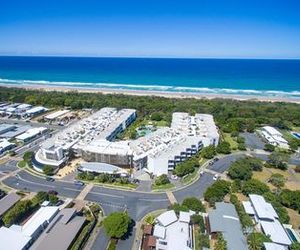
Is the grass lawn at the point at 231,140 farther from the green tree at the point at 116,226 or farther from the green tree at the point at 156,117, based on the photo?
the green tree at the point at 116,226

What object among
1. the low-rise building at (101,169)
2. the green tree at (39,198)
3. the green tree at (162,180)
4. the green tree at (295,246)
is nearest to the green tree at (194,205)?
the green tree at (162,180)

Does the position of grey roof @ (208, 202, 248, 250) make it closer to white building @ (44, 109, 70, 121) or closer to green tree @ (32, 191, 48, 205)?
green tree @ (32, 191, 48, 205)

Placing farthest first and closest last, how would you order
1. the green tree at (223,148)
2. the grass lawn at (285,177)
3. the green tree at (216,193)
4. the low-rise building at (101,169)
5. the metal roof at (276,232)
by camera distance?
1. the green tree at (223,148)
2. the low-rise building at (101,169)
3. the grass lawn at (285,177)
4. the green tree at (216,193)
5. the metal roof at (276,232)

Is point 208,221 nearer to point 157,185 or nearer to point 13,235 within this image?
point 157,185

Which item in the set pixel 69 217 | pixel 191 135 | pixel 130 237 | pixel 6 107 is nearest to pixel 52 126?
pixel 6 107

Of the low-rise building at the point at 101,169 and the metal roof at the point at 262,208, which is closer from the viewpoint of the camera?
the metal roof at the point at 262,208

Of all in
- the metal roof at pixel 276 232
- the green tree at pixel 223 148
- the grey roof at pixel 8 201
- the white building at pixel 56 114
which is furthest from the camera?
the white building at pixel 56 114

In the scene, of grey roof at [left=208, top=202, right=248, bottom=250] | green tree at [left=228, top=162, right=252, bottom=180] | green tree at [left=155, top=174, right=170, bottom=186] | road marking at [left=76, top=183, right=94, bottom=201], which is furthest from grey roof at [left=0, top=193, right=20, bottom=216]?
green tree at [left=228, top=162, right=252, bottom=180]
